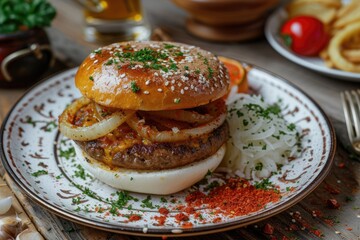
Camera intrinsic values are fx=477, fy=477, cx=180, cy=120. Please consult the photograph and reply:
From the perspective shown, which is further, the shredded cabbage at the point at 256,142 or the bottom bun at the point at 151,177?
the shredded cabbage at the point at 256,142

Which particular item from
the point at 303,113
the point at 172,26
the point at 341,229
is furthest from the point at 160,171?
the point at 172,26

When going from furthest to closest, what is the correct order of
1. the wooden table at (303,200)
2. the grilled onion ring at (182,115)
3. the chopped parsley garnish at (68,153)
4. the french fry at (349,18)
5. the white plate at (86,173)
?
the french fry at (349,18) → the chopped parsley garnish at (68,153) → the grilled onion ring at (182,115) → the wooden table at (303,200) → the white plate at (86,173)

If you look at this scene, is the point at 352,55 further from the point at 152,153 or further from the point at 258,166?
the point at 152,153

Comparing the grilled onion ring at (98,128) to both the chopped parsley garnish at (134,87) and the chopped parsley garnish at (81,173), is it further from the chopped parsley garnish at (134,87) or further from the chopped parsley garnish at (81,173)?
the chopped parsley garnish at (81,173)

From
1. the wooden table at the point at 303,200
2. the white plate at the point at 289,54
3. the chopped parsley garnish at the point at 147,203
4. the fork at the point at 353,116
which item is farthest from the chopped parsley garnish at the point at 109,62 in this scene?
the white plate at the point at 289,54

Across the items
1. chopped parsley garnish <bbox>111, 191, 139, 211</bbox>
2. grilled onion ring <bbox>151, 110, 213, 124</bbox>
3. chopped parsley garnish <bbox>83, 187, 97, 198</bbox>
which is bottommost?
chopped parsley garnish <bbox>83, 187, 97, 198</bbox>

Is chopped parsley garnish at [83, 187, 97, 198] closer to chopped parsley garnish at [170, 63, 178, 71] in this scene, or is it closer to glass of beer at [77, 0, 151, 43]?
chopped parsley garnish at [170, 63, 178, 71]

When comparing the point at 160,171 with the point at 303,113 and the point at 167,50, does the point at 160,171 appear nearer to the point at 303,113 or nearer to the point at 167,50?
the point at 167,50

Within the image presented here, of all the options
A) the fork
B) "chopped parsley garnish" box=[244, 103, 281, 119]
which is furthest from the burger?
the fork
